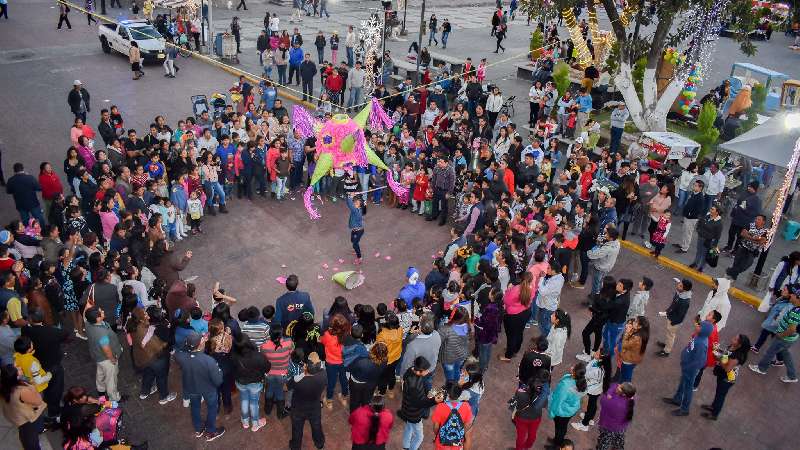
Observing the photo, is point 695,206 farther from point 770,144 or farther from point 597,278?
point 597,278

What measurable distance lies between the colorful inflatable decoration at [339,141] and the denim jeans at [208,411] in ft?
19.4

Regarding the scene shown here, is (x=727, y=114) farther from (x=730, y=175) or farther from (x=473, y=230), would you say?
(x=473, y=230)

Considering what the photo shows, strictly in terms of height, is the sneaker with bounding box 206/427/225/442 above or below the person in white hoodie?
below

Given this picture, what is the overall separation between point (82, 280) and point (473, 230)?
268 inches

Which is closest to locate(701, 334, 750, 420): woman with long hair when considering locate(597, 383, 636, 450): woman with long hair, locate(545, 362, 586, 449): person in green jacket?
locate(597, 383, 636, 450): woman with long hair

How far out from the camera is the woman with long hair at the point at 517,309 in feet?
30.2

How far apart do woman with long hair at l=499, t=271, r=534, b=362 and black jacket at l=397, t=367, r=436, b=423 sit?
97.7 inches

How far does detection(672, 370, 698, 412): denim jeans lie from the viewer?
8883mm

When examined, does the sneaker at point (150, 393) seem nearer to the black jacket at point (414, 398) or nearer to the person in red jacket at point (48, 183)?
the black jacket at point (414, 398)

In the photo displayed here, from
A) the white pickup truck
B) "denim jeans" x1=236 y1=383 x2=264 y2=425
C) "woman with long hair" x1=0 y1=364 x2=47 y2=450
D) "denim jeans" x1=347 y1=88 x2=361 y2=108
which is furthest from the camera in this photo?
the white pickup truck

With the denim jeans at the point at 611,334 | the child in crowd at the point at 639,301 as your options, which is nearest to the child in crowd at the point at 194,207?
the denim jeans at the point at 611,334

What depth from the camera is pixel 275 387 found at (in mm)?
8336

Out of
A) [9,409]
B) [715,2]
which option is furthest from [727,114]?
[9,409]

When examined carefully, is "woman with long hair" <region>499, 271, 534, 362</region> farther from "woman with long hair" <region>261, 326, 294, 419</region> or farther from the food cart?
the food cart
